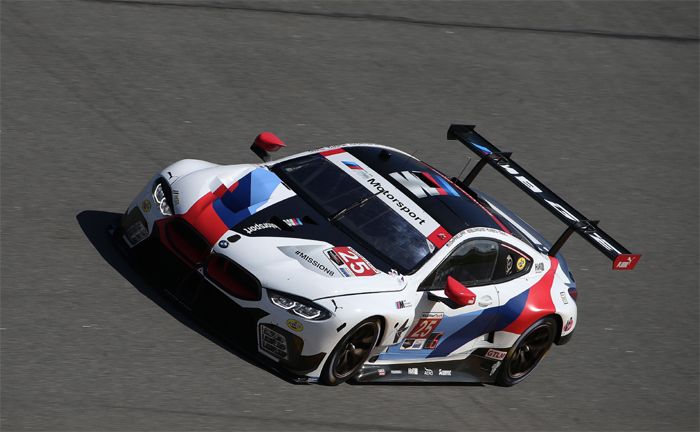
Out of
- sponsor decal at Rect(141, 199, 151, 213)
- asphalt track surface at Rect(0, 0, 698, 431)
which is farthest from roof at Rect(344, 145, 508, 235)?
sponsor decal at Rect(141, 199, 151, 213)

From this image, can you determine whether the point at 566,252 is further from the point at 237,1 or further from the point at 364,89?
the point at 237,1

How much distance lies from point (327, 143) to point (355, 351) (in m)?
4.11

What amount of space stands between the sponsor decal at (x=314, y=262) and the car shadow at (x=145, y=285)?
2.54ft

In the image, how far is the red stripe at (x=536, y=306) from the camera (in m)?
8.64

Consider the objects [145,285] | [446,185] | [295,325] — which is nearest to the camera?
[295,325]

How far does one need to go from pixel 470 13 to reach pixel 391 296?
7501 millimetres

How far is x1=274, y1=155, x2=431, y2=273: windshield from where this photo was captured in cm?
819

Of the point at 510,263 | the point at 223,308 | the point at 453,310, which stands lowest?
the point at 223,308

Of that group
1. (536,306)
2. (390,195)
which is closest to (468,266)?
(536,306)

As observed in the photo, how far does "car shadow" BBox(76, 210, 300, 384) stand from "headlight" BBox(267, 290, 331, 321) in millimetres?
Result: 504

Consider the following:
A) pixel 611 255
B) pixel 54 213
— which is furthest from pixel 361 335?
pixel 54 213

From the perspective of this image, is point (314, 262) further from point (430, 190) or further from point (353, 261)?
point (430, 190)

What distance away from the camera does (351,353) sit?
789 cm

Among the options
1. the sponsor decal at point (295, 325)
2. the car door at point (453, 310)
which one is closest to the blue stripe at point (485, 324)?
the car door at point (453, 310)
